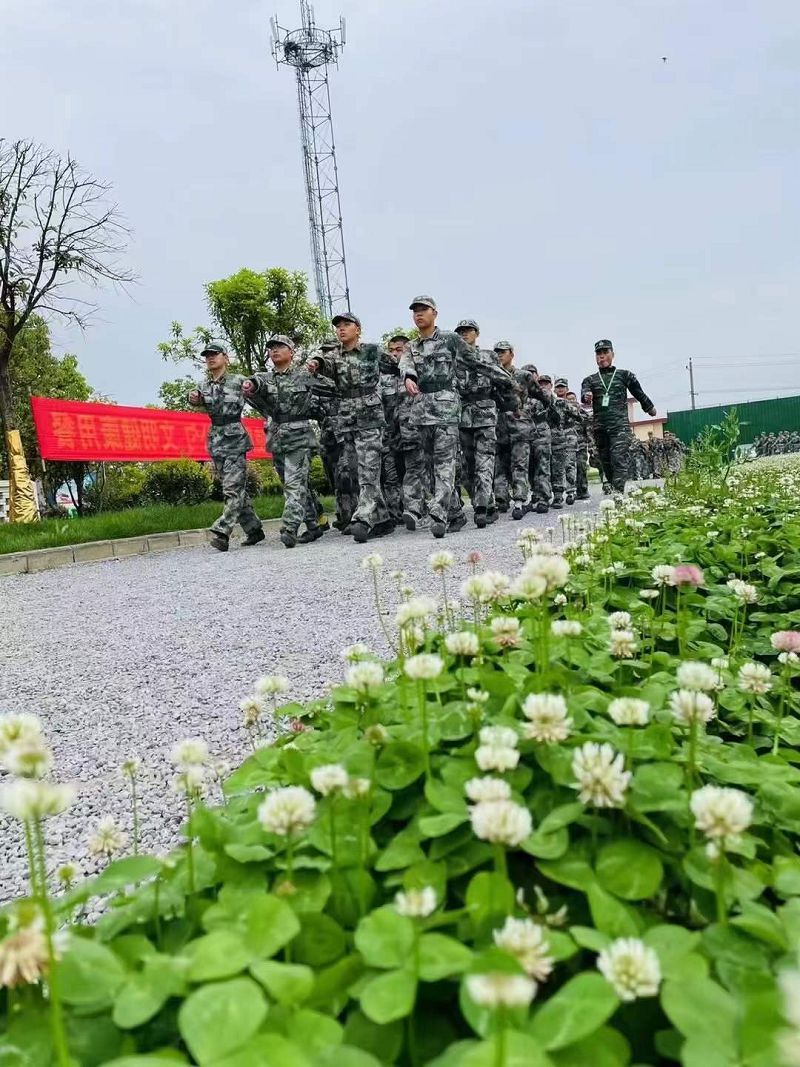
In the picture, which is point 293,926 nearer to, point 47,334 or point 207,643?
point 207,643

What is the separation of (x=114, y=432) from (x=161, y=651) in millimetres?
13311

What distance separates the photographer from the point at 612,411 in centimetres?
1101

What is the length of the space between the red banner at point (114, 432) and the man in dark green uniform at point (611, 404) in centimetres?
597

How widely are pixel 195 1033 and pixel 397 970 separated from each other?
0.75ft

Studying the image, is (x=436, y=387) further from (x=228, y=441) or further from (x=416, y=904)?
(x=416, y=904)

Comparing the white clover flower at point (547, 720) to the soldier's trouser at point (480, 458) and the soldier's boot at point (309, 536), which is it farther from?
the soldier's trouser at point (480, 458)

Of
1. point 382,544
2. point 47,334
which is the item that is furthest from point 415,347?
point 47,334

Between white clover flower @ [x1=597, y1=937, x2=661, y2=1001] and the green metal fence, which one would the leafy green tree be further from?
white clover flower @ [x1=597, y1=937, x2=661, y2=1001]

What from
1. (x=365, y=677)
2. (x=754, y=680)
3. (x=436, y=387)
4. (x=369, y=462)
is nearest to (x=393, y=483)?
(x=369, y=462)

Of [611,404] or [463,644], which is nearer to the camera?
[463,644]

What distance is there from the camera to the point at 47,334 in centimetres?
2939

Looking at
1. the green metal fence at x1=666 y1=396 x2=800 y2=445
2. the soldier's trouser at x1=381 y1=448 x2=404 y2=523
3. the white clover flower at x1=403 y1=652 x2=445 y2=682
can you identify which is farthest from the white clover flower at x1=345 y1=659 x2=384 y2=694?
the green metal fence at x1=666 y1=396 x2=800 y2=445

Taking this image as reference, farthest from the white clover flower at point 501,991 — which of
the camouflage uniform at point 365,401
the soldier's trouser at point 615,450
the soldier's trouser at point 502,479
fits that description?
the soldier's trouser at point 502,479

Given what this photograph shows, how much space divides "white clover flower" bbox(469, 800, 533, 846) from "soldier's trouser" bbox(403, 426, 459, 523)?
7.20 m
